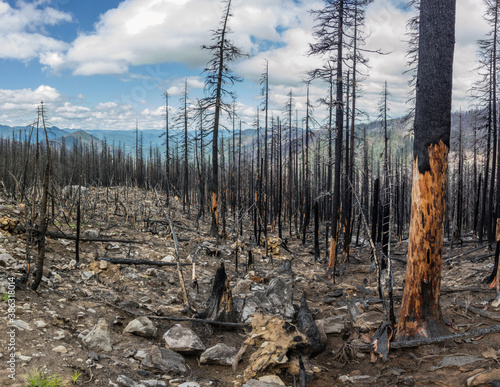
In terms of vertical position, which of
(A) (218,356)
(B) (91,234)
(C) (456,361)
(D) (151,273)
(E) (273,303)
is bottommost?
(E) (273,303)

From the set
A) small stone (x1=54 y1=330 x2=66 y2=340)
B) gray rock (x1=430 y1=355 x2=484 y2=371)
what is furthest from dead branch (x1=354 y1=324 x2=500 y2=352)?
small stone (x1=54 y1=330 x2=66 y2=340)

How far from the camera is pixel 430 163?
4.36 metres

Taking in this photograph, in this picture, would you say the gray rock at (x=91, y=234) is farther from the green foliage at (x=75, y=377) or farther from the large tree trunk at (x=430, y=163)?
the large tree trunk at (x=430, y=163)

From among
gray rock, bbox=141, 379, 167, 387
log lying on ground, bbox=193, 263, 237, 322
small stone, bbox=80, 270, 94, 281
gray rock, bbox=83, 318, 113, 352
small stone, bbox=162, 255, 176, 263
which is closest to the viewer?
gray rock, bbox=141, 379, 167, 387

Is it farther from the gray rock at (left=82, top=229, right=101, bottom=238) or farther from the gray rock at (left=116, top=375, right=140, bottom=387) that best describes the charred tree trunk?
the gray rock at (left=116, top=375, right=140, bottom=387)

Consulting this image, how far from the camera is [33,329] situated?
149 inches

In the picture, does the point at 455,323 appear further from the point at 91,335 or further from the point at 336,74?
the point at 336,74

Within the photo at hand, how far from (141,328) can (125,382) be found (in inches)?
54.3

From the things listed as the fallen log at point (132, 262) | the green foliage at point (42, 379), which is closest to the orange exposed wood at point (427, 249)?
the green foliage at point (42, 379)

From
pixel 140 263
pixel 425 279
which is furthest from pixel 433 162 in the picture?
pixel 140 263

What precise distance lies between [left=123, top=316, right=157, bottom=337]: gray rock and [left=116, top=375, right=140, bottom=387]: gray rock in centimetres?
127

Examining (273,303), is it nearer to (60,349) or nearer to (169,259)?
(169,259)

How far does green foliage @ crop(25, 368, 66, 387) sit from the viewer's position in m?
2.77

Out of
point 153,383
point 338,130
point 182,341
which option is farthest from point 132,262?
point 338,130
